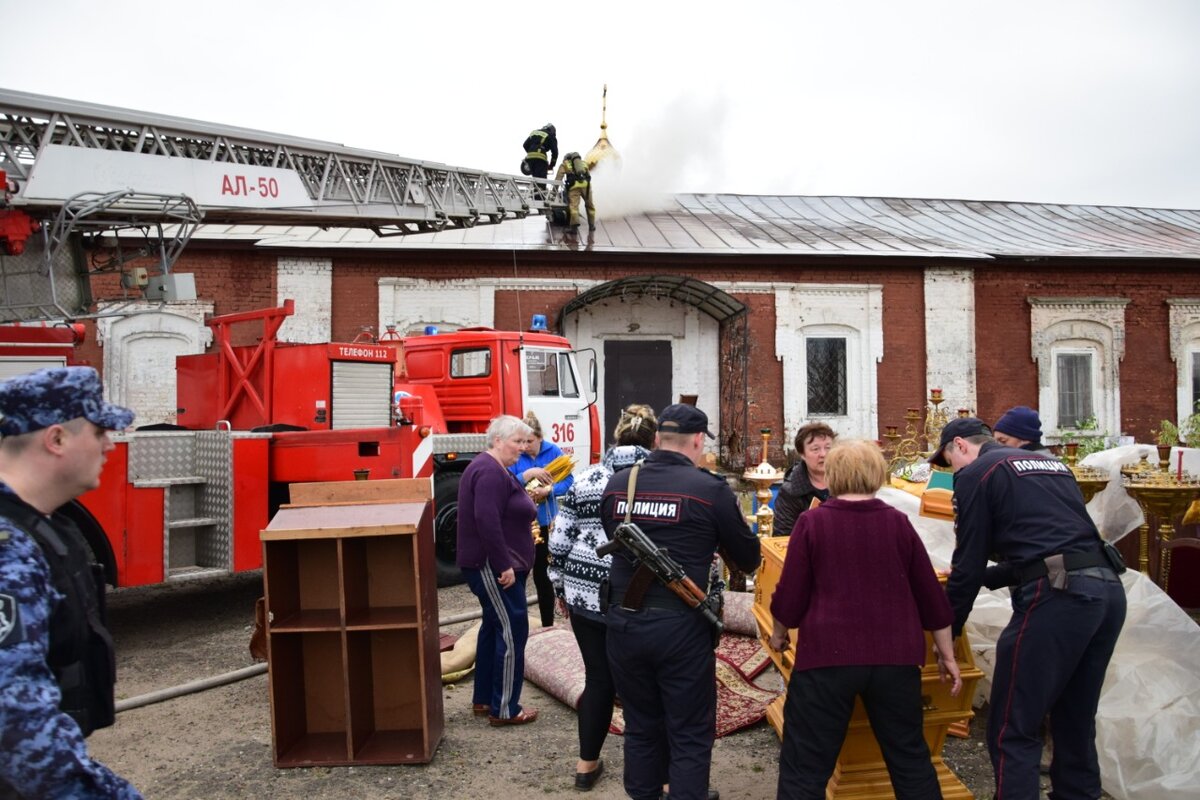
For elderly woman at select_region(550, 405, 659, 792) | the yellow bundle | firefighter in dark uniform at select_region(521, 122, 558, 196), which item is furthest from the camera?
firefighter in dark uniform at select_region(521, 122, 558, 196)

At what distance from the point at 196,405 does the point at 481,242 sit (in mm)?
7992

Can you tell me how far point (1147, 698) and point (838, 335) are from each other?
13783 millimetres

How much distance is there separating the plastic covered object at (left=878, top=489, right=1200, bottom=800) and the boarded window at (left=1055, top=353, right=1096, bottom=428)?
49.4 ft

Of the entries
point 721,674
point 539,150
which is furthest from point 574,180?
point 721,674

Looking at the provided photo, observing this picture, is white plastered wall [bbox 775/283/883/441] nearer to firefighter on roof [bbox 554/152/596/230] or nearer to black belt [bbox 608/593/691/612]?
firefighter on roof [bbox 554/152/596/230]

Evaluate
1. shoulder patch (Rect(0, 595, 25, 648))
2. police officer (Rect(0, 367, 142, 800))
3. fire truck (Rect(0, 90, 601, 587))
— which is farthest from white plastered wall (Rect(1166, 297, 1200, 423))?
shoulder patch (Rect(0, 595, 25, 648))

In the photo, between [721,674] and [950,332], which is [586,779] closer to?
[721,674]

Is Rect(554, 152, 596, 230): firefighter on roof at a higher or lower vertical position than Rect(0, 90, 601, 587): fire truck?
higher

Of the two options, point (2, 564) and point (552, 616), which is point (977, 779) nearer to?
point (552, 616)

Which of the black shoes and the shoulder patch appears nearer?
the shoulder patch

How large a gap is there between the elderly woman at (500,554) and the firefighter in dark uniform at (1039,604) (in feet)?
7.46

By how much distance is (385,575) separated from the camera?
490cm

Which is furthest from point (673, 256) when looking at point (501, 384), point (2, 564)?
point (2, 564)

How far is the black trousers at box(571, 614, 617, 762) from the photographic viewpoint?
159 inches
